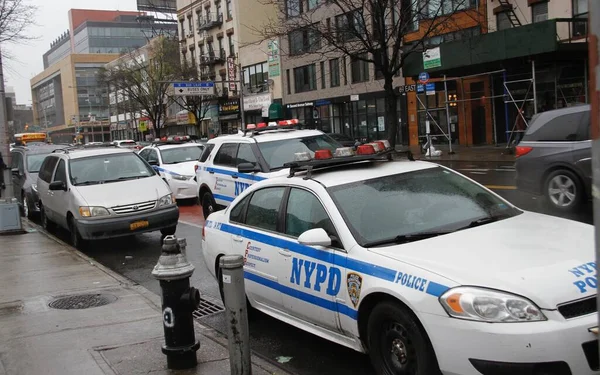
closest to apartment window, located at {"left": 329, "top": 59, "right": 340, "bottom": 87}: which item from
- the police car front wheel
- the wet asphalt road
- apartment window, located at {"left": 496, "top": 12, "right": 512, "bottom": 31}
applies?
apartment window, located at {"left": 496, "top": 12, "right": 512, "bottom": 31}

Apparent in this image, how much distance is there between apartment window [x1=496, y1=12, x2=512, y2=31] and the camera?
2940 centimetres

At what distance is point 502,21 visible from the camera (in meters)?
29.7

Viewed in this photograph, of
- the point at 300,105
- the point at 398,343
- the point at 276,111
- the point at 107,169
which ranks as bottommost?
the point at 398,343

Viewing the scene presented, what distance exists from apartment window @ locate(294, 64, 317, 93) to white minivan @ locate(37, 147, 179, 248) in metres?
34.2

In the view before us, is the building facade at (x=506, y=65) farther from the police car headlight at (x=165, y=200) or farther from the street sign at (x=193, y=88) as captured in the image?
the police car headlight at (x=165, y=200)

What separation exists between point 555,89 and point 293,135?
706 inches

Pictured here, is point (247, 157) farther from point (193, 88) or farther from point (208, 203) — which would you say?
point (193, 88)

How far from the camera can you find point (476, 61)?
25578 millimetres

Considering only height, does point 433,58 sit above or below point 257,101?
below

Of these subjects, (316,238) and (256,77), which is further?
(256,77)

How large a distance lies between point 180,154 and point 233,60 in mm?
36214

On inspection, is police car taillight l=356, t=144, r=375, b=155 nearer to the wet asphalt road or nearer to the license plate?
the wet asphalt road

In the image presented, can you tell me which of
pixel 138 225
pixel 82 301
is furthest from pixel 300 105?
pixel 82 301

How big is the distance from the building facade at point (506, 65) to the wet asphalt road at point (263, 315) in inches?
368
